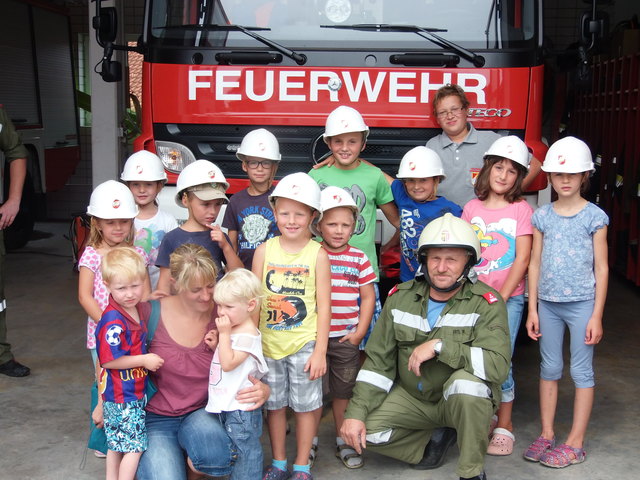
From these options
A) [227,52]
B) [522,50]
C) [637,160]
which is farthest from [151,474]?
[637,160]

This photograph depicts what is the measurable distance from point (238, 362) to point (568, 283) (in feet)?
5.39

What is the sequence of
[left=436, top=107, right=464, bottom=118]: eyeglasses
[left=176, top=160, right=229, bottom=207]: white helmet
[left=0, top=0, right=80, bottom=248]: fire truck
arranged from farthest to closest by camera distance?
[left=0, top=0, right=80, bottom=248]: fire truck → [left=436, top=107, right=464, bottom=118]: eyeglasses → [left=176, top=160, right=229, bottom=207]: white helmet

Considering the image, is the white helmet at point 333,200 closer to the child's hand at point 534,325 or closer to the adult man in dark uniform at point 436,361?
the adult man in dark uniform at point 436,361

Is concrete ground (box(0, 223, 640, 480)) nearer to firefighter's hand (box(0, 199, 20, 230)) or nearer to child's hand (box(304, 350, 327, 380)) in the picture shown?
child's hand (box(304, 350, 327, 380))

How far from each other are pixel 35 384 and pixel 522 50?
11.6ft

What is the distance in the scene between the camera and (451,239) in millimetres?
3604

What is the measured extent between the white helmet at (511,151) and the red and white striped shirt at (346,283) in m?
0.87

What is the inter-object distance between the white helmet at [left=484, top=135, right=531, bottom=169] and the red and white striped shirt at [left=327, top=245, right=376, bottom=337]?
0.87m

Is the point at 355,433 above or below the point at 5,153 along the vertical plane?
below

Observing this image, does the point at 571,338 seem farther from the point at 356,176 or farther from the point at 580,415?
the point at 356,176

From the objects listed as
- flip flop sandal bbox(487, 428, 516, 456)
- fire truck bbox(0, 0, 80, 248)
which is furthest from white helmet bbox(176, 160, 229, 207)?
fire truck bbox(0, 0, 80, 248)

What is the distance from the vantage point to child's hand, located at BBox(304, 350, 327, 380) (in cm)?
Result: 361

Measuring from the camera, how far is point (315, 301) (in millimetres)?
3674

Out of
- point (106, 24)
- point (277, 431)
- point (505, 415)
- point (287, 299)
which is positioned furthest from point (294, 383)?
point (106, 24)
